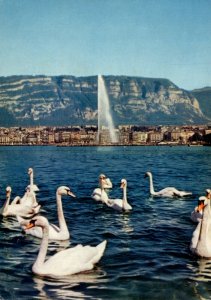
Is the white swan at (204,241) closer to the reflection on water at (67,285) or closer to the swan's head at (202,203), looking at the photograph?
the swan's head at (202,203)

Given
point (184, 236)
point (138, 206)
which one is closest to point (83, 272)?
point (184, 236)

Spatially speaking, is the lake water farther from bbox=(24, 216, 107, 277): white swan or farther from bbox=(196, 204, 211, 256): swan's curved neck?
bbox=(196, 204, 211, 256): swan's curved neck

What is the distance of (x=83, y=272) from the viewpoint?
41.4 ft

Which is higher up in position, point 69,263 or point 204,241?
point 204,241

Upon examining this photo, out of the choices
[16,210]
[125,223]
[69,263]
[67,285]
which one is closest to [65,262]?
[69,263]

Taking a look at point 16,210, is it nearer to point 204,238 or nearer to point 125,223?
point 125,223

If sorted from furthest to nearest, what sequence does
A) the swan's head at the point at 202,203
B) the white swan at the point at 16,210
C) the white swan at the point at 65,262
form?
the white swan at the point at 16,210, the swan's head at the point at 202,203, the white swan at the point at 65,262

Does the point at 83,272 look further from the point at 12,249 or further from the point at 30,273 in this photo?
the point at 12,249

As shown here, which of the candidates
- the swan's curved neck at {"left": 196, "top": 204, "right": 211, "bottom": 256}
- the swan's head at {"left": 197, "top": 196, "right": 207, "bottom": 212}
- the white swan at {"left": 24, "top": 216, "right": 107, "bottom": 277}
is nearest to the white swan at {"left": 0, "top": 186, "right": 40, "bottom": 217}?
the swan's head at {"left": 197, "top": 196, "right": 207, "bottom": 212}

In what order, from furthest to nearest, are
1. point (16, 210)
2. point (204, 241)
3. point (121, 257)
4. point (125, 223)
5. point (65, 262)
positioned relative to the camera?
point (16, 210), point (125, 223), point (121, 257), point (204, 241), point (65, 262)

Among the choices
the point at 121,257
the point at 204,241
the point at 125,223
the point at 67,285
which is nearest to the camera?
the point at 67,285

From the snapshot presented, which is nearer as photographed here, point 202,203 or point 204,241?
point 204,241

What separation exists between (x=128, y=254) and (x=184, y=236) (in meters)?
3.22

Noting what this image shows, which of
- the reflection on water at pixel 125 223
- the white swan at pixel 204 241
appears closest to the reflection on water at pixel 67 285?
the white swan at pixel 204 241
